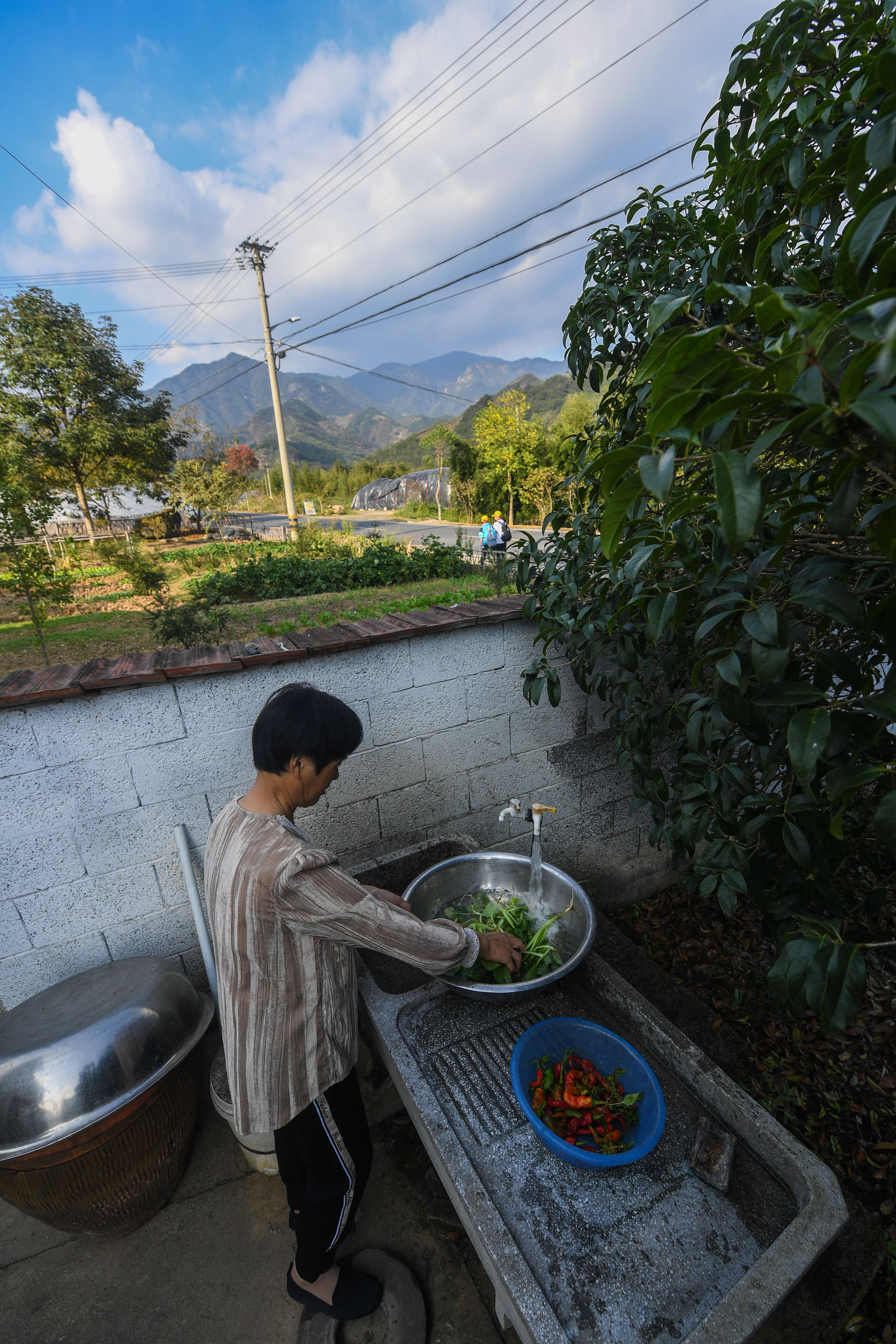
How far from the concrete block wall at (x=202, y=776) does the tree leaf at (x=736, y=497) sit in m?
1.82

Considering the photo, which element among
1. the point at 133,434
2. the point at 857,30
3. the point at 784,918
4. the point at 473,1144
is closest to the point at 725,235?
the point at 857,30

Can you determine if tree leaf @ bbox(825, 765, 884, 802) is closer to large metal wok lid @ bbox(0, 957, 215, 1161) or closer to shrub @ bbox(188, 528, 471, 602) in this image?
large metal wok lid @ bbox(0, 957, 215, 1161)

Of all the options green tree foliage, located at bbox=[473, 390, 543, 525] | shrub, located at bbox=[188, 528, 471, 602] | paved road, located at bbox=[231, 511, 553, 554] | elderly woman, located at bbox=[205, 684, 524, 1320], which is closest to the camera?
elderly woman, located at bbox=[205, 684, 524, 1320]

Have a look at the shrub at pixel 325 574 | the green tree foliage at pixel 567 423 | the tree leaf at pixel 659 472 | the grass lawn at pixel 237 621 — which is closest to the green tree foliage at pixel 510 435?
the green tree foliage at pixel 567 423

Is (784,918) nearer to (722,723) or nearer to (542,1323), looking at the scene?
(722,723)

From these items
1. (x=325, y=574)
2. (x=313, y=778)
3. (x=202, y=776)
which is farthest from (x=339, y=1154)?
(x=325, y=574)

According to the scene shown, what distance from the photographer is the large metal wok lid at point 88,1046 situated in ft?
5.46

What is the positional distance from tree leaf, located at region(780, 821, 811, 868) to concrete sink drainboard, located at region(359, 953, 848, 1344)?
717mm

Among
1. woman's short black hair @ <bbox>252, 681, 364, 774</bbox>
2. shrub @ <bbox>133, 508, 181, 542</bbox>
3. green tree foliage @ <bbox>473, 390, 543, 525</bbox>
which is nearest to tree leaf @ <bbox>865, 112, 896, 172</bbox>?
woman's short black hair @ <bbox>252, 681, 364, 774</bbox>

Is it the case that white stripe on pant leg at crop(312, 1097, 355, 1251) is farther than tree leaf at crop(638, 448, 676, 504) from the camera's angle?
Yes

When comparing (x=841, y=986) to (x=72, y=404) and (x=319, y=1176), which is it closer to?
(x=319, y=1176)

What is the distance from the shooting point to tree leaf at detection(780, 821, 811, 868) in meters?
1.34

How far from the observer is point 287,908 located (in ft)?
4.71

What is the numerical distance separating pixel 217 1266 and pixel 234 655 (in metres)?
2.25
